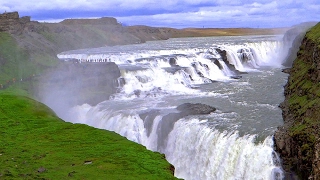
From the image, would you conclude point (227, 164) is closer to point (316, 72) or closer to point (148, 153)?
point (148, 153)

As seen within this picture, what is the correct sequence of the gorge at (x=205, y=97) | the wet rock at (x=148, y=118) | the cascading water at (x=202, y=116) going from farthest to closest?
1. the wet rock at (x=148, y=118)
2. the cascading water at (x=202, y=116)
3. the gorge at (x=205, y=97)

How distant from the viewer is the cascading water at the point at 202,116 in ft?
76.1

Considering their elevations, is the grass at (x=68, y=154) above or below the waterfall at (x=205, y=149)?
above

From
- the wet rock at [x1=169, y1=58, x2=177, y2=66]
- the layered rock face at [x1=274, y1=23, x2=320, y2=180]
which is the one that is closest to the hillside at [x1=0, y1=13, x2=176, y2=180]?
the layered rock face at [x1=274, y1=23, x2=320, y2=180]

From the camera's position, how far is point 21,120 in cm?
2511

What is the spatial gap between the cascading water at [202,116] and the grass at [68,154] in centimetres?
612

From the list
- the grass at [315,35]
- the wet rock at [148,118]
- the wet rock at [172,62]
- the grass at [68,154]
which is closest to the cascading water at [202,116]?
the wet rock at [148,118]

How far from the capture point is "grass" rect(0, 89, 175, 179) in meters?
16.5

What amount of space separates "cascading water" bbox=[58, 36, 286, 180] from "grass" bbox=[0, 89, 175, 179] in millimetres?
6117

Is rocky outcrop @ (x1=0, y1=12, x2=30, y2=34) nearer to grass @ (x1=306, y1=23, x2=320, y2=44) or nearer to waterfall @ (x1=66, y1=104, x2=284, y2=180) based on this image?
waterfall @ (x1=66, y1=104, x2=284, y2=180)

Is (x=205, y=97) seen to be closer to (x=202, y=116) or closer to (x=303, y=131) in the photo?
(x=202, y=116)

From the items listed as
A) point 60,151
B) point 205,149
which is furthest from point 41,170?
point 205,149

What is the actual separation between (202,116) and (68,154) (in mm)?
12189

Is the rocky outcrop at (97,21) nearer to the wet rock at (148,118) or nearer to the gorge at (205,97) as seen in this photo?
the gorge at (205,97)
